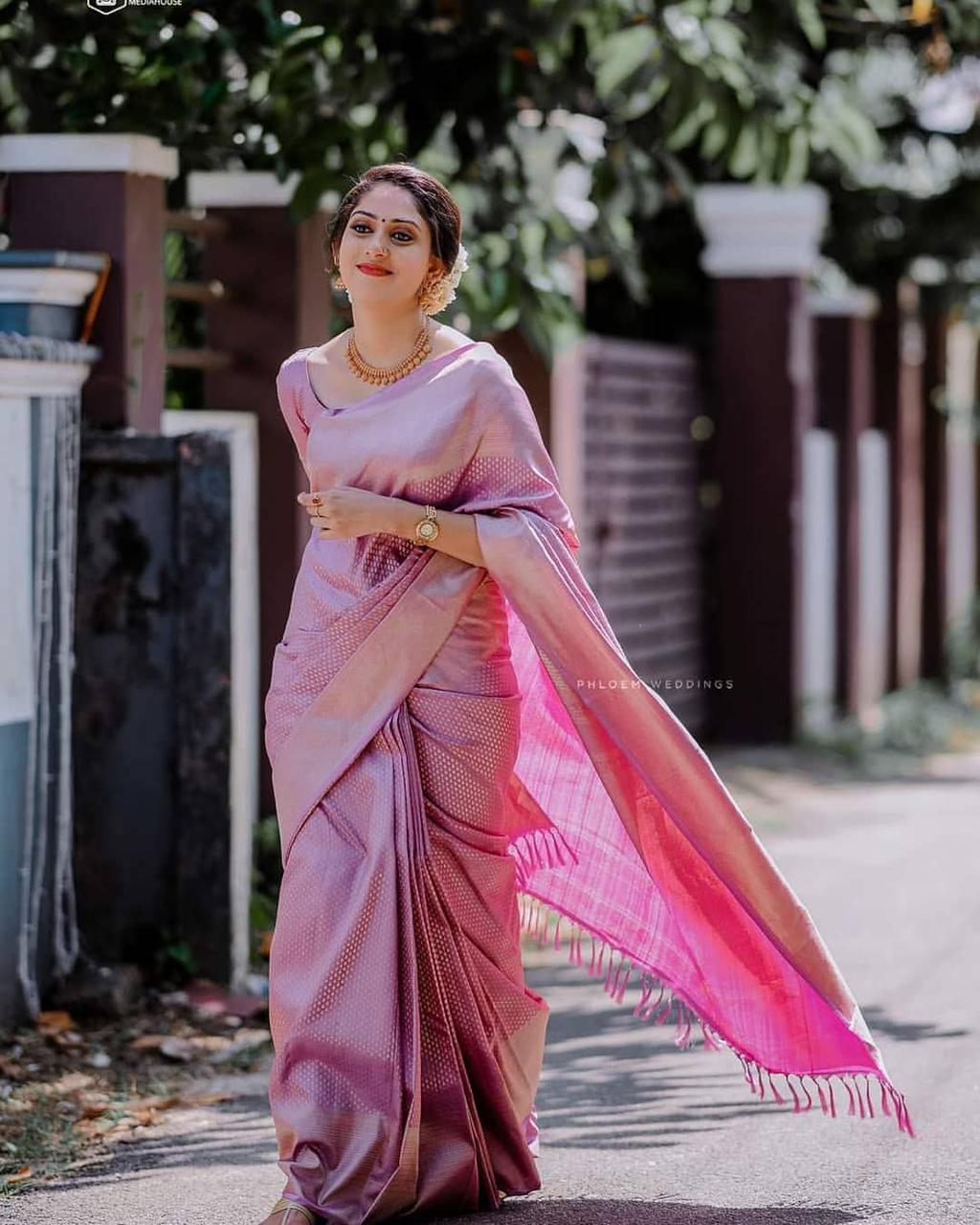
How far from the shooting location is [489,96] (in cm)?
705

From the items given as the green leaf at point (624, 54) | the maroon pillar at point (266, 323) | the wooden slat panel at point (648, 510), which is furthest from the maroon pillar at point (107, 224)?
the wooden slat panel at point (648, 510)

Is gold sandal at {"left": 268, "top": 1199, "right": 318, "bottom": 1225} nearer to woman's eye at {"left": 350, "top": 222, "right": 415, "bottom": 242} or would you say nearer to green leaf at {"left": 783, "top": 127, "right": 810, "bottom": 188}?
woman's eye at {"left": 350, "top": 222, "right": 415, "bottom": 242}

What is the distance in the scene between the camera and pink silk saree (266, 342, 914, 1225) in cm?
399

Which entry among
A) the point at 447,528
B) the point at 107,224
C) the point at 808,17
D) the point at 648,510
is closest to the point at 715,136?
the point at 808,17

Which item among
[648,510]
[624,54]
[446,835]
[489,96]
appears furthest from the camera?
[648,510]

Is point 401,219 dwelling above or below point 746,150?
below

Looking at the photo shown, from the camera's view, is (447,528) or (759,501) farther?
(759,501)

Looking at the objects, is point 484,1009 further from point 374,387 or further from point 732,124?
point 732,124

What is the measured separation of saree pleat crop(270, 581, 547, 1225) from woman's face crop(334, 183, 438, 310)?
22.3 inches

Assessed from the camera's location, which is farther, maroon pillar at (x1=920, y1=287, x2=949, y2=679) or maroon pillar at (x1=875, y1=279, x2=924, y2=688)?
maroon pillar at (x1=920, y1=287, x2=949, y2=679)

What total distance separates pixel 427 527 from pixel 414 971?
0.79m

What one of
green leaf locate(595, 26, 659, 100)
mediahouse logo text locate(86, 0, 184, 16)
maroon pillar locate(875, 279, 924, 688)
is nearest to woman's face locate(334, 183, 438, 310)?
mediahouse logo text locate(86, 0, 184, 16)

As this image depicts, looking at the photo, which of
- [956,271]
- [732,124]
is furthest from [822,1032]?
[956,271]

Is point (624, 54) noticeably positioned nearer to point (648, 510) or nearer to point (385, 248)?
point (385, 248)
